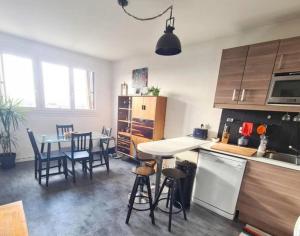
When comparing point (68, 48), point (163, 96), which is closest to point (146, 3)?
point (163, 96)

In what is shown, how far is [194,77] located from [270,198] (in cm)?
219

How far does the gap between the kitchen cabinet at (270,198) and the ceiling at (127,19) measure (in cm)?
186

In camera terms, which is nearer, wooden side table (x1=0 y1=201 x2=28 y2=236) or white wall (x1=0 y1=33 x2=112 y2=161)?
wooden side table (x1=0 y1=201 x2=28 y2=236)

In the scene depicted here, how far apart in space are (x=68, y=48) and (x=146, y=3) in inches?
106

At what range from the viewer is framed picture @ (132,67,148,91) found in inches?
152

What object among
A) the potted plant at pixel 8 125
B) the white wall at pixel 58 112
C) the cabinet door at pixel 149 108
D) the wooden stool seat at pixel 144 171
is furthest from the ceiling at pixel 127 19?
the wooden stool seat at pixel 144 171

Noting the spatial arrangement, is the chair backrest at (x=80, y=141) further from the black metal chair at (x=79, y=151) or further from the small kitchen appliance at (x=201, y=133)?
the small kitchen appliance at (x=201, y=133)

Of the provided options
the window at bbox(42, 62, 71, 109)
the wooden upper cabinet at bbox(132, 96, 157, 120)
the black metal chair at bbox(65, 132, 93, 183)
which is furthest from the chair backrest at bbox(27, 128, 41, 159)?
the wooden upper cabinet at bbox(132, 96, 157, 120)

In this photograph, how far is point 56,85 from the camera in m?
3.88

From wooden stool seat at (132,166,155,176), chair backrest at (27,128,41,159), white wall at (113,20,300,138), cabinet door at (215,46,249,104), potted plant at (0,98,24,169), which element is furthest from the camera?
potted plant at (0,98,24,169)

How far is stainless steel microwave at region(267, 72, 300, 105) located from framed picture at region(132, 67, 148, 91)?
8.42 feet

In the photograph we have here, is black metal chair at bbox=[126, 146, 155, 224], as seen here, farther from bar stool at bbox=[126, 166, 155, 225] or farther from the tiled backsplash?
the tiled backsplash

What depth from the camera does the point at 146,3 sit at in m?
1.83

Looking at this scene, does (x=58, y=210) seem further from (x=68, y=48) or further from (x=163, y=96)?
(x=68, y=48)
